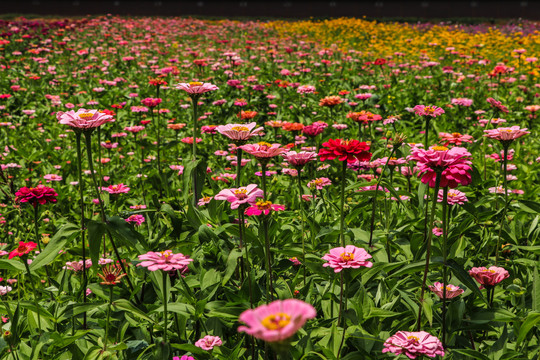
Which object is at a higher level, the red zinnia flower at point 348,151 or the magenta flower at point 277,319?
the red zinnia flower at point 348,151

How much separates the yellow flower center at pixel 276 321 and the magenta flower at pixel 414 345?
74 cm

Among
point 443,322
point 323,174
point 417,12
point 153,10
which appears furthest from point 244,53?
point 417,12

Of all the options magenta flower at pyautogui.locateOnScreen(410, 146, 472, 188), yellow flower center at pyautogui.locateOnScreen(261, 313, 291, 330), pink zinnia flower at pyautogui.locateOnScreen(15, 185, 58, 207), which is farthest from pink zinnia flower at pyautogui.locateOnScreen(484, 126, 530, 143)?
pink zinnia flower at pyautogui.locateOnScreen(15, 185, 58, 207)

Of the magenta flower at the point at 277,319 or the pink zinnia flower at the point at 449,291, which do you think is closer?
the magenta flower at the point at 277,319

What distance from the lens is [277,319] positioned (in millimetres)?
688

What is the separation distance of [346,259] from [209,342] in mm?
560

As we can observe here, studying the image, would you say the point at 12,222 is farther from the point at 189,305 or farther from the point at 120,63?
the point at 120,63

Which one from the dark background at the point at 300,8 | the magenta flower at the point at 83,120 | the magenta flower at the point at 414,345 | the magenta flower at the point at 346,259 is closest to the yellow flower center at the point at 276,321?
the magenta flower at the point at 346,259

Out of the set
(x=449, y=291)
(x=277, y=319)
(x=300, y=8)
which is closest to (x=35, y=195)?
(x=277, y=319)

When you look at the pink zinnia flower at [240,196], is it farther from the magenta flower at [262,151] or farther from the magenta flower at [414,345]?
the magenta flower at [414,345]

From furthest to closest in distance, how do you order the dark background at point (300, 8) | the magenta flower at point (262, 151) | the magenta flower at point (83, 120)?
1. the dark background at point (300, 8)
2. the magenta flower at point (262, 151)
3. the magenta flower at point (83, 120)

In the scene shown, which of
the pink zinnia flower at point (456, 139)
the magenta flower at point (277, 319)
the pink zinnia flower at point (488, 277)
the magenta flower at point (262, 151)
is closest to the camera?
the magenta flower at point (277, 319)

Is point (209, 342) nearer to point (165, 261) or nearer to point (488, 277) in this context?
point (165, 261)

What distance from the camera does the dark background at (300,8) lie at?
1019 inches
